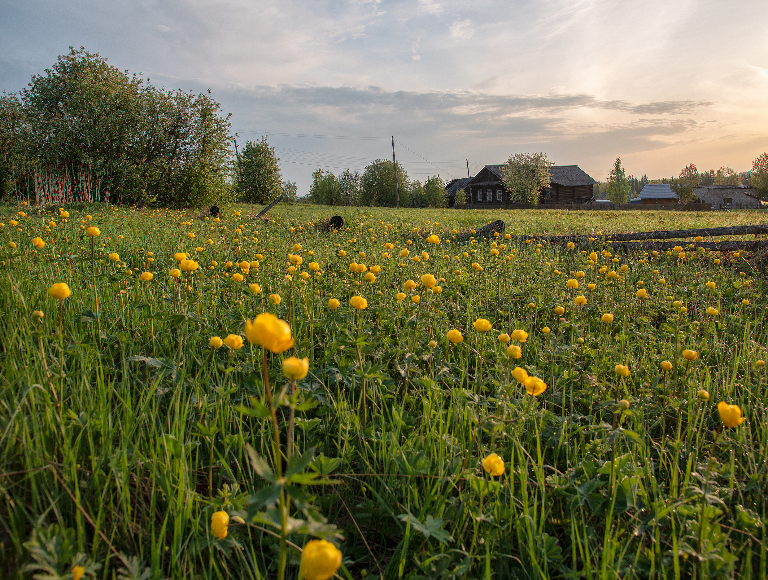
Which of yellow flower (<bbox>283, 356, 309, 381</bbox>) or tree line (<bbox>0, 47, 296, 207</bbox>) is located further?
tree line (<bbox>0, 47, 296, 207</bbox>)

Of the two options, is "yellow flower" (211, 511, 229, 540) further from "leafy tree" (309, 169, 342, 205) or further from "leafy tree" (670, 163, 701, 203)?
"leafy tree" (670, 163, 701, 203)

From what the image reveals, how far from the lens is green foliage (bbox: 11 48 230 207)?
17.8m

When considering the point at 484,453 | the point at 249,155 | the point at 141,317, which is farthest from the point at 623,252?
the point at 249,155

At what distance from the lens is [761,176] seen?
2574 inches

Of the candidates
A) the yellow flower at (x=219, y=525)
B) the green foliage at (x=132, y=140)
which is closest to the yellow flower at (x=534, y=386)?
the yellow flower at (x=219, y=525)

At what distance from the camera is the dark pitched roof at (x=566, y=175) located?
198ft

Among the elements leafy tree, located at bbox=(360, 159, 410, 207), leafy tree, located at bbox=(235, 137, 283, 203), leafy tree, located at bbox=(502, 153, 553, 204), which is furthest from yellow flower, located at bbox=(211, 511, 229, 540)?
leafy tree, located at bbox=(360, 159, 410, 207)

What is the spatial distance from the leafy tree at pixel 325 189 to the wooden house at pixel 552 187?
2189 cm

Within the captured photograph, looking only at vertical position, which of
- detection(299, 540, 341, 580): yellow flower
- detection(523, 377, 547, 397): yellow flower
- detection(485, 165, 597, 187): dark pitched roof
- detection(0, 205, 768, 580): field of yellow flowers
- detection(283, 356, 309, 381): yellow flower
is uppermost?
detection(485, 165, 597, 187): dark pitched roof

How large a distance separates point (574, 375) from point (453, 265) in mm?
3130

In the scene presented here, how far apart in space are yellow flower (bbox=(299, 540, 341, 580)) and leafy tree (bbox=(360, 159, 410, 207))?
68857mm

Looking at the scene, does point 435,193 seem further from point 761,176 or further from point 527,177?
point 761,176

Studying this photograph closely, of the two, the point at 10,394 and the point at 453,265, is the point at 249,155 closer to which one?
the point at 453,265

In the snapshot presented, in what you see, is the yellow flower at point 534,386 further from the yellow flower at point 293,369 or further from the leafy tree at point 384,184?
the leafy tree at point 384,184
